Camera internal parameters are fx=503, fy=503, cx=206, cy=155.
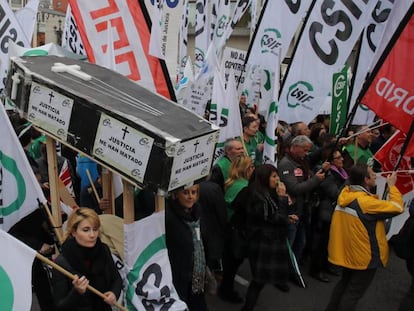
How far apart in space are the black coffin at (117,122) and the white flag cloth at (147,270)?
0.50 m

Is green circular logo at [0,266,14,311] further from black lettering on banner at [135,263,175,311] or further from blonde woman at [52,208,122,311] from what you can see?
black lettering on banner at [135,263,175,311]

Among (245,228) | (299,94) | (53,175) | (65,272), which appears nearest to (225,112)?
(245,228)

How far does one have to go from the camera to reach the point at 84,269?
10.0 ft

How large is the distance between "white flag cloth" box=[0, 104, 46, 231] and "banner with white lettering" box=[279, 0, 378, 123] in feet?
14.7

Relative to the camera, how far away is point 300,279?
5664 mm

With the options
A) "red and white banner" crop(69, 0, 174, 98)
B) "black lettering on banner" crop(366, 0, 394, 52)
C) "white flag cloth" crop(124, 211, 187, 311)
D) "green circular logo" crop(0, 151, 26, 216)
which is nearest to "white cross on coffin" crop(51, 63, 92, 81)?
"green circular logo" crop(0, 151, 26, 216)

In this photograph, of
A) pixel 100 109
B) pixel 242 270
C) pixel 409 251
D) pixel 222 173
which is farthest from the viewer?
pixel 242 270

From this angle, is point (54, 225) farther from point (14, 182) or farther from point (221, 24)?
point (221, 24)

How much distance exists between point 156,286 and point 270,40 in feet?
16.9

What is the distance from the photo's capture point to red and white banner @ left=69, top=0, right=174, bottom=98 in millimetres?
4656

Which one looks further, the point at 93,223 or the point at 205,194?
the point at 205,194

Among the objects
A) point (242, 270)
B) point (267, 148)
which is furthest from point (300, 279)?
point (267, 148)

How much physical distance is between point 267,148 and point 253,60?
251 cm

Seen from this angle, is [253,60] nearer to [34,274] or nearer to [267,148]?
[267,148]
